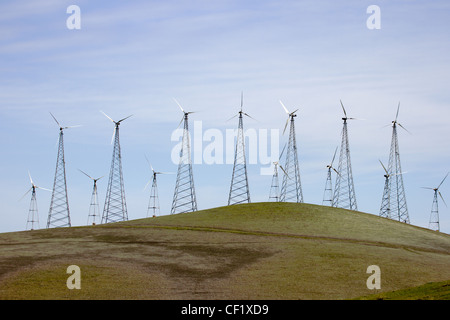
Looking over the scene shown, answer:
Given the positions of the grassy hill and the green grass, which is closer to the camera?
the green grass

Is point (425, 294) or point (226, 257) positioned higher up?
point (226, 257)

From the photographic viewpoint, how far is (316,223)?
10744 cm

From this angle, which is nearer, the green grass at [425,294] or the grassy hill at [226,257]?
the green grass at [425,294]

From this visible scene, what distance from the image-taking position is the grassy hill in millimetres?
56875

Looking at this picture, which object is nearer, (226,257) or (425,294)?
(425,294)

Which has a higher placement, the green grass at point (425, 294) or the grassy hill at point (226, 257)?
the grassy hill at point (226, 257)

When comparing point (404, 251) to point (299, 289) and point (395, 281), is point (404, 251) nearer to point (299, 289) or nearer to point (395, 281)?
point (395, 281)

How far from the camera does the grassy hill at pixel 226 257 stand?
56.9m

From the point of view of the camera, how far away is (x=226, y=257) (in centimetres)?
7431

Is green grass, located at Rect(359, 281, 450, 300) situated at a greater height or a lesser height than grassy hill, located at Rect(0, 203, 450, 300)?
lesser
